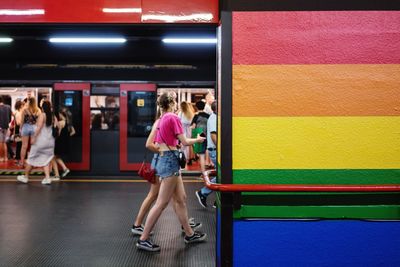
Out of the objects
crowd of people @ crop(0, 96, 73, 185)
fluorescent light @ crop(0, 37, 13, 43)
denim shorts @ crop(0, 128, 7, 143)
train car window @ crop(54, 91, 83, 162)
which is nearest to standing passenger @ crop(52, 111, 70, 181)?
crowd of people @ crop(0, 96, 73, 185)

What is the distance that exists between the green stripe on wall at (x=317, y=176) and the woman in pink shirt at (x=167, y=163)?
4.21 ft

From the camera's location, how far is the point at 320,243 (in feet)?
9.09

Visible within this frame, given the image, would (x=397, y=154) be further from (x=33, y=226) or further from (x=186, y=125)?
(x=186, y=125)

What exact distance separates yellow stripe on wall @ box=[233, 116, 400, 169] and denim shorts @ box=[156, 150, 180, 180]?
1.42 meters

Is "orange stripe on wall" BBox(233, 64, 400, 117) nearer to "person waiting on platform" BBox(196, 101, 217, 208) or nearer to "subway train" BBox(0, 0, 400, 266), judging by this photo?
"subway train" BBox(0, 0, 400, 266)

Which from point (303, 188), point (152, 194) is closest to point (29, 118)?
point (152, 194)

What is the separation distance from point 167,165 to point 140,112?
5400 millimetres

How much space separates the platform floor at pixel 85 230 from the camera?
3.94m

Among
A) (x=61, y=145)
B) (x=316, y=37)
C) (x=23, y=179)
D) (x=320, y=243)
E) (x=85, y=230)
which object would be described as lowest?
(x=85, y=230)

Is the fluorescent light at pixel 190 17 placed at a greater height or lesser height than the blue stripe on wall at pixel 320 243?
greater

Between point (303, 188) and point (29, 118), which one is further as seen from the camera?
point (29, 118)

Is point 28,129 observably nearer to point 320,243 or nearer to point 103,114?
point 103,114

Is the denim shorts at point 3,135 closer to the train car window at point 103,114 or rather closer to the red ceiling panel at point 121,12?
the train car window at point 103,114

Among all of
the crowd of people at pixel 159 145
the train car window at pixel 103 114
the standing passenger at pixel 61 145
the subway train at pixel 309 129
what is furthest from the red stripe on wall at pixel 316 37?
the train car window at pixel 103 114
